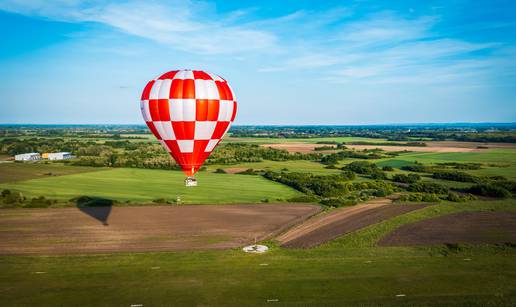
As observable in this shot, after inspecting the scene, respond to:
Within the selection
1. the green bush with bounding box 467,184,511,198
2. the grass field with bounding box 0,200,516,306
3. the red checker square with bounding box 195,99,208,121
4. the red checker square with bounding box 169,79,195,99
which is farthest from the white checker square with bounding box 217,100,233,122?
the green bush with bounding box 467,184,511,198

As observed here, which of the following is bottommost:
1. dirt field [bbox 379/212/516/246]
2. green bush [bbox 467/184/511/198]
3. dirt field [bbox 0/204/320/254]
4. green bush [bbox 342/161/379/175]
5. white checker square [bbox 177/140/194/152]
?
dirt field [bbox 0/204/320/254]

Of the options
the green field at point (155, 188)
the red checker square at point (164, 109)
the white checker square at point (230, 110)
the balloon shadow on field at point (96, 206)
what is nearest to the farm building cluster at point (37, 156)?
the green field at point (155, 188)

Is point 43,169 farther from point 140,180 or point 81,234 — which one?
point 81,234

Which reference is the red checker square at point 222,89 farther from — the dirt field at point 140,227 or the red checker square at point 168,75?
the dirt field at point 140,227

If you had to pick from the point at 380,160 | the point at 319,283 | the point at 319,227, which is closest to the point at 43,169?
the point at 319,227

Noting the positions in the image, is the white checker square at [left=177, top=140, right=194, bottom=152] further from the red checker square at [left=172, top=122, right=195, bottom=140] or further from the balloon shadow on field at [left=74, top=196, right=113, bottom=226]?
the balloon shadow on field at [left=74, top=196, right=113, bottom=226]

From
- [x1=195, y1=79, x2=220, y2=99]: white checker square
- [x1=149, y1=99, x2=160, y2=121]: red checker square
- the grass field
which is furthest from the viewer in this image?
[x1=149, y1=99, x2=160, y2=121]: red checker square
